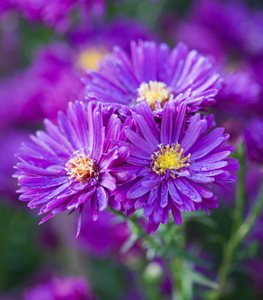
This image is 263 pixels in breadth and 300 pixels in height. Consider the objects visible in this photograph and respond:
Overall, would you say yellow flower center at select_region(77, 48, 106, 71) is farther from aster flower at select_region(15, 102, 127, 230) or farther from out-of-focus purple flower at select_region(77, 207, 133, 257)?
aster flower at select_region(15, 102, 127, 230)

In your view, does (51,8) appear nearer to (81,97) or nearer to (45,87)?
(45,87)

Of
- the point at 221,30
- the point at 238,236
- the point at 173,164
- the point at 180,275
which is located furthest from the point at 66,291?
the point at 221,30

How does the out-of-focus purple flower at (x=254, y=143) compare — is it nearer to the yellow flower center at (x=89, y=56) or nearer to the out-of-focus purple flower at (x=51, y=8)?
the out-of-focus purple flower at (x=51, y=8)

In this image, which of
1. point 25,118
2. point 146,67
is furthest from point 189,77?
point 25,118

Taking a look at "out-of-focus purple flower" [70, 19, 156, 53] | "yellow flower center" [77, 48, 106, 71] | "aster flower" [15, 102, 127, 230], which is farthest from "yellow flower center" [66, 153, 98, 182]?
"yellow flower center" [77, 48, 106, 71]

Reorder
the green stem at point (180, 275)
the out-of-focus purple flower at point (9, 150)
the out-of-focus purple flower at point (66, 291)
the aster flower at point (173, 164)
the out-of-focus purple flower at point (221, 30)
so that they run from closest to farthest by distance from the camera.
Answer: the aster flower at point (173, 164), the green stem at point (180, 275), the out-of-focus purple flower at point (66, 291), the out-of-focus purple flower at point (9, 150), the out-of-focus purple flower at point (221, 30)

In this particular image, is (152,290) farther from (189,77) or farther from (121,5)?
(121,5)

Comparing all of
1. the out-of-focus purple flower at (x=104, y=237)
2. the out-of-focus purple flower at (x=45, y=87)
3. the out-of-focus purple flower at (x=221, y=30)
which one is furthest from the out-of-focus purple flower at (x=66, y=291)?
the out-of-focus purple flower at (x=221, y=30)
